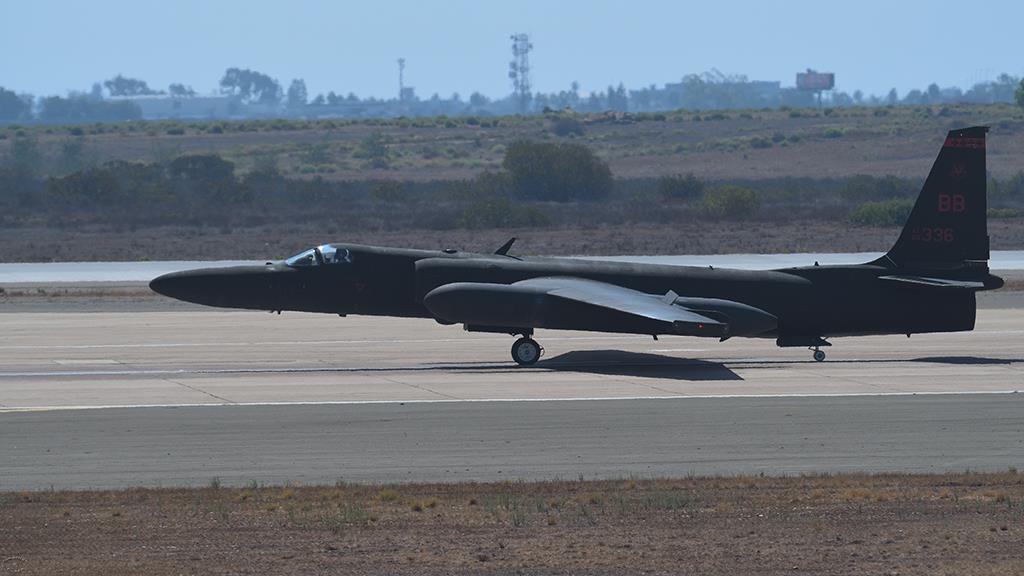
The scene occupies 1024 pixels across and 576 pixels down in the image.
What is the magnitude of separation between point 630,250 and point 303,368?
103 feet

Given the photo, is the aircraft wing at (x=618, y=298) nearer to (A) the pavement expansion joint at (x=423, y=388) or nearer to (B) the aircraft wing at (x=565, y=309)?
(B) the aircraft wing at (x=565, y=309)

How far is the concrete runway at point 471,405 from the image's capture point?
1741cm

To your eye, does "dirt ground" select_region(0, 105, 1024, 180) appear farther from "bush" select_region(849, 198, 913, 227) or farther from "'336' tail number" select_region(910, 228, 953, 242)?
"'336' tail number" select_region(910, 228, 953, 242)

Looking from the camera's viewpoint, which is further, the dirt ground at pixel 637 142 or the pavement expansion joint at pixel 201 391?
the dirt ground at pixel 637 142

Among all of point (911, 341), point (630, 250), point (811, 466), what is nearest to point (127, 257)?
point (630, 250)

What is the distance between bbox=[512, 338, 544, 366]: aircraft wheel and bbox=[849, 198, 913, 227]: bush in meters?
43.4

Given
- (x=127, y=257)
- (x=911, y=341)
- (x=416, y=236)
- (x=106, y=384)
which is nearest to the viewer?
(x=106, y=384)

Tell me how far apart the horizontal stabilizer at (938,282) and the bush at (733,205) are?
4335cm

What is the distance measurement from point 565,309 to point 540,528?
1316 centimetres

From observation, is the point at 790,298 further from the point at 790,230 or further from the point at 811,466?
the point at 790,230

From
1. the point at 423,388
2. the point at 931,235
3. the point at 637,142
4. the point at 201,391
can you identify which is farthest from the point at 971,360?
the point at 637,142

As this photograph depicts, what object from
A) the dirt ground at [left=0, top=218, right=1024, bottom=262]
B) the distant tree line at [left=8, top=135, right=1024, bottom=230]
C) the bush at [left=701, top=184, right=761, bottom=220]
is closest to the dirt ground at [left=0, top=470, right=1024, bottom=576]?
the dirt ground at [left=0, top=218, right=1024, bottom=262]

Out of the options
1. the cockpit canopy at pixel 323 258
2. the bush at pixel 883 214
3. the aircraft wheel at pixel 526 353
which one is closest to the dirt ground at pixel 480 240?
the bush at pixel 883 214

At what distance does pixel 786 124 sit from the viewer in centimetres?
14725
